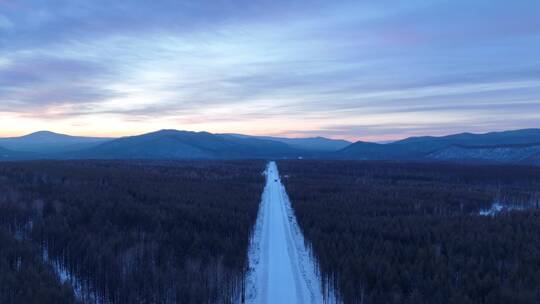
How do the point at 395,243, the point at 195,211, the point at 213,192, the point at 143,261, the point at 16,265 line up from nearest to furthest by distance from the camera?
the point at 16,265, the point at 143,261, the point at 395,243, the point at 195,211, the point at 213,192

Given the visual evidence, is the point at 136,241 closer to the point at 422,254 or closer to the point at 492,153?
the point at 422,254

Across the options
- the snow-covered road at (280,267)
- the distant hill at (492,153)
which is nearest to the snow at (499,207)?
the snow-covered road at (280,267)

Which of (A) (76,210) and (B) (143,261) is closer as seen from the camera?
(B) (143,261)

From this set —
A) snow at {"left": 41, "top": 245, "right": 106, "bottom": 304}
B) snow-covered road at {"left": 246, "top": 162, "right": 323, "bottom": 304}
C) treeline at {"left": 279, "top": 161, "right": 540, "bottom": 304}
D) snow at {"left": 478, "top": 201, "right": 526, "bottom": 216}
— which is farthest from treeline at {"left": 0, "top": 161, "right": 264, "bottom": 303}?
snow at {"left": 478, "top": 201, "right": 526, "bottom": 216}

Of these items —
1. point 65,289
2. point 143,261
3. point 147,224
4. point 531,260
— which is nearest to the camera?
point 65,289

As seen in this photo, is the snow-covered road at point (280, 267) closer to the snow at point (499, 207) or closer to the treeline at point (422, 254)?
the treeline at point (422, 254)

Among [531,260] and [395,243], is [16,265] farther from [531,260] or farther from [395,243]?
[531,260]

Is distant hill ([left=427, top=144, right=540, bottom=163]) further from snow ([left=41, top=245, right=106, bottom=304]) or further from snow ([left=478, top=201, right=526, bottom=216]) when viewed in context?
snow ([left=41, top=245, right=106, bottom=304])

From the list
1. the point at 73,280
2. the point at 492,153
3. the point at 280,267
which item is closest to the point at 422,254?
the point at 280,267

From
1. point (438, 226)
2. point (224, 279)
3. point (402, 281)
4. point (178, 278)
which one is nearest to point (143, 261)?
point (178, 278)
